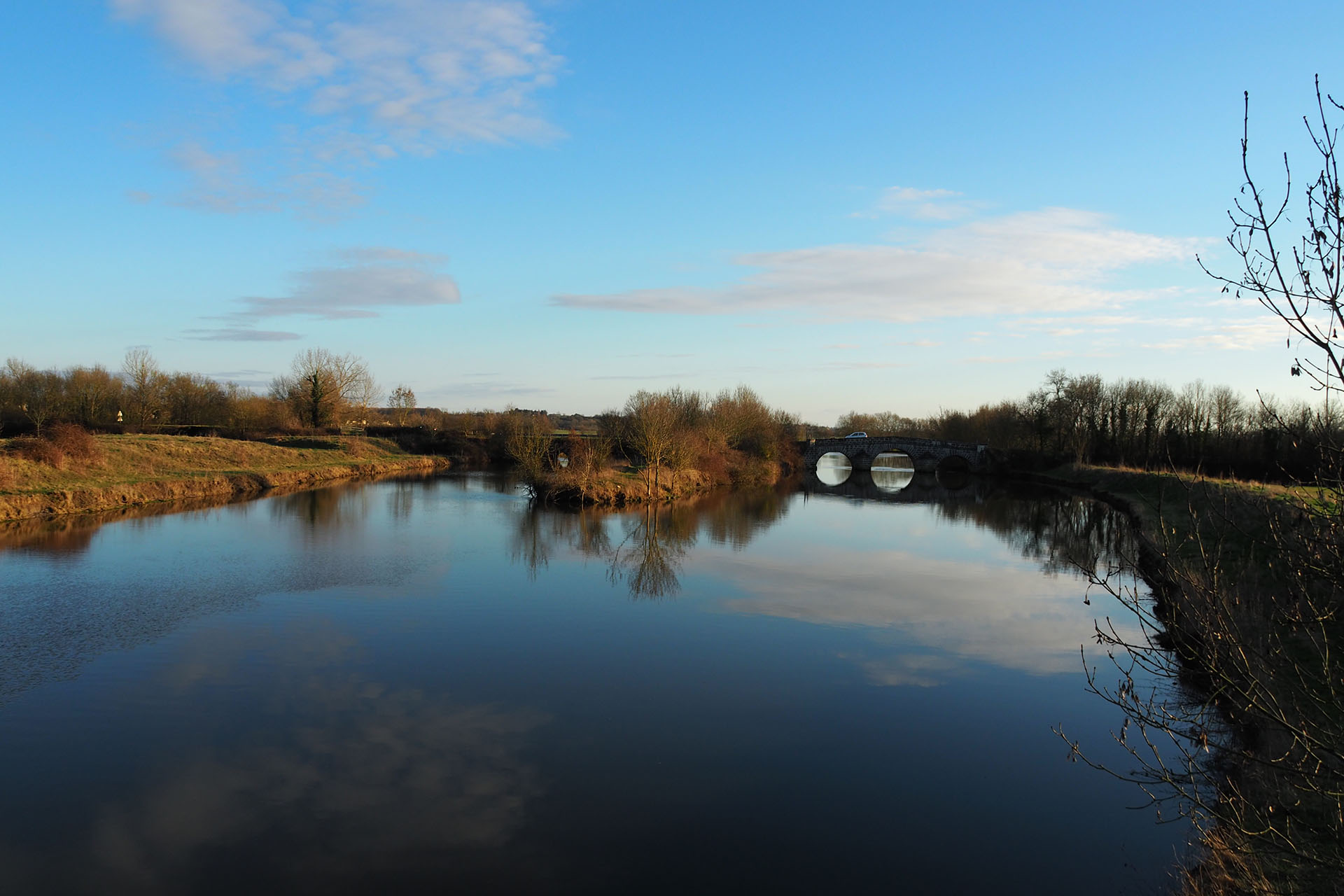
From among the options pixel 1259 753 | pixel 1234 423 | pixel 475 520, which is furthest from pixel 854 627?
pixel 1234 423

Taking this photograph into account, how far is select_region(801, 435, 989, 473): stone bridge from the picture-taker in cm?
5356

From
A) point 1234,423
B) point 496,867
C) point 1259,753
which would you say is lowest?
point 496,867

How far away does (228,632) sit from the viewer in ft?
36.7

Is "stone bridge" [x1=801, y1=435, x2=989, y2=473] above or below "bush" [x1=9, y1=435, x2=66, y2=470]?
above

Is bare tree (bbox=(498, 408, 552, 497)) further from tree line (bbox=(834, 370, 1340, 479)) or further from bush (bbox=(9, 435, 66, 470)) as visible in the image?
tree line (bbox=(834, 370, 1340, 479))

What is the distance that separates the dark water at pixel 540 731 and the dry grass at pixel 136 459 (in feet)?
23.7

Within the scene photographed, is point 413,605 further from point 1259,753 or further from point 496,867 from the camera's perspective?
point 1259,753

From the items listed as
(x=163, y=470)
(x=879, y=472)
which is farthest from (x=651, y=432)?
(x=879, y=472)

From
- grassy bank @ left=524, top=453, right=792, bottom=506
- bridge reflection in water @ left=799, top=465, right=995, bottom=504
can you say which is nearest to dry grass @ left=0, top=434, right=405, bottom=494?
grassy bank @ left=524, top=453, right=792, bottom=506

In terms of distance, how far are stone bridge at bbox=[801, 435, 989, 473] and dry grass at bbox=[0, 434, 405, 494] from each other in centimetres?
3039

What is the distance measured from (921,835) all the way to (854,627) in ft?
20.2

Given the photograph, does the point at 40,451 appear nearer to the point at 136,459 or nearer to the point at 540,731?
the point at 136,459

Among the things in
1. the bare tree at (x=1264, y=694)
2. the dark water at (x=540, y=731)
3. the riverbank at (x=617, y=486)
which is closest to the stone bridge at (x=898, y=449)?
the riverbank at (x=617, y=486)

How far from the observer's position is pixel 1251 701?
3500 millimetres
